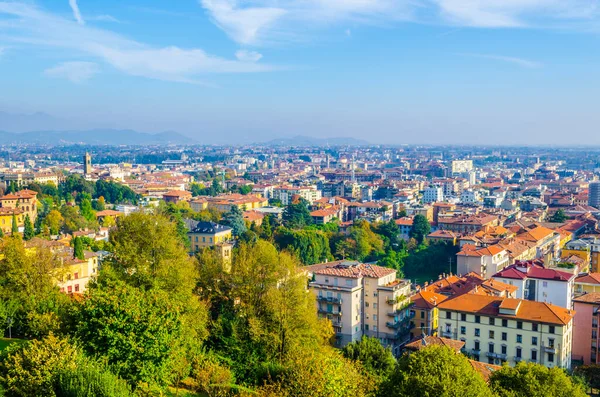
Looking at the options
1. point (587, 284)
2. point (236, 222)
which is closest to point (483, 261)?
point (587, 284)

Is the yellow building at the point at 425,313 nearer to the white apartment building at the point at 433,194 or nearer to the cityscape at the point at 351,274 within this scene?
the cityscape at the point at 351,274

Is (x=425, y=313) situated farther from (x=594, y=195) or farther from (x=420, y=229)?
(x=594, y=195)

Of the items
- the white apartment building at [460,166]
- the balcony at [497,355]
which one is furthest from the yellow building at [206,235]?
the white apartment building at [460,166]

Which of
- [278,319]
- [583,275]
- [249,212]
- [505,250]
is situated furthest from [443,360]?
[249,212]

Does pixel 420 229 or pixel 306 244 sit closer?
pixel 306 244

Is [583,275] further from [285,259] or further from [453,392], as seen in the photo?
[453,392]

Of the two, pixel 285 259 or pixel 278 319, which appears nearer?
pixel 278 319
